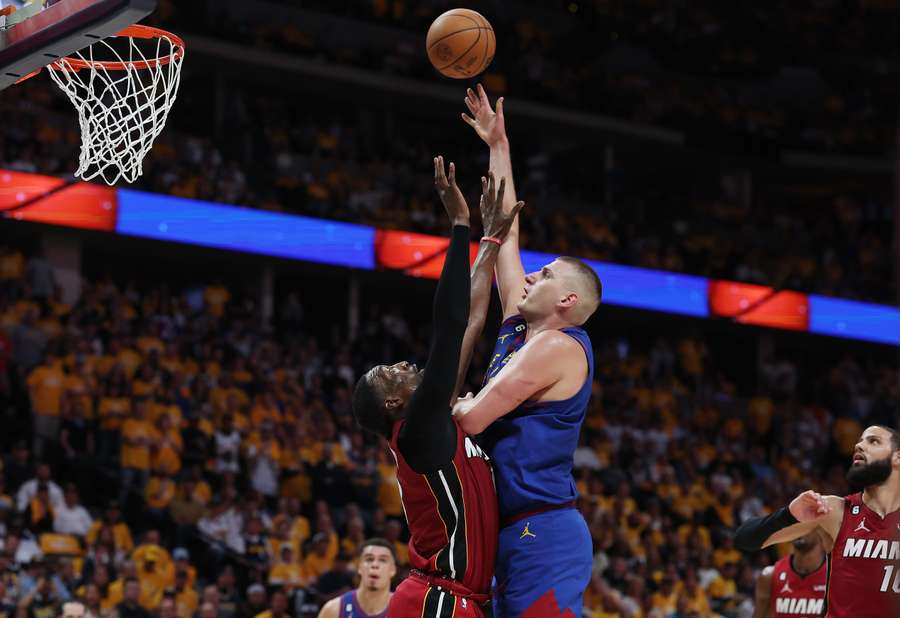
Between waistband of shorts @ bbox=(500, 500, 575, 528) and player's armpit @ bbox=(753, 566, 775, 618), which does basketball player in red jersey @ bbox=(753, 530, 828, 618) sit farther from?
waistband of shorts @ bbox=(500, 500, 575, 528)

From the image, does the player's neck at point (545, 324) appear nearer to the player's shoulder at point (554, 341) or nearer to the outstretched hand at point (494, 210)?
the player's shoulder at point (554, 341)

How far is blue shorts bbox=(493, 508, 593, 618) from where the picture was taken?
4.26 m

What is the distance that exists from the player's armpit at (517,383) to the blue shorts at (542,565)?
37 cm

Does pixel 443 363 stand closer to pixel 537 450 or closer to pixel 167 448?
pixel 537 450

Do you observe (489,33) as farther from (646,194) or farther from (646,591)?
(646,194)

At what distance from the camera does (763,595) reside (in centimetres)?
763

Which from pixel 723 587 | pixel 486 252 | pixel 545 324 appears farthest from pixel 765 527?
pixel 723 587

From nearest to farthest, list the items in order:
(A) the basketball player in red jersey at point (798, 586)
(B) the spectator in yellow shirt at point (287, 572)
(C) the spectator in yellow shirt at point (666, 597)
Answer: (A) the basketball player in red jersey at point (798, 586) → (B) the spectator in yellow shirt at point (287, 572) → (C) the spectator in yellow shirt at point (666, 597)

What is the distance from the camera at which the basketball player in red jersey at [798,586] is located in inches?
297

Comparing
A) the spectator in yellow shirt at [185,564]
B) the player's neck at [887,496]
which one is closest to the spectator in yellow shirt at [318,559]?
the spectator in yellow shirt at [185,564]

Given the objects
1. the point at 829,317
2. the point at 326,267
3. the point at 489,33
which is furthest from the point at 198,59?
the point at 489,33

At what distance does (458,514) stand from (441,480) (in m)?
0.14

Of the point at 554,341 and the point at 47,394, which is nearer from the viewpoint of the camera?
the point at 554,341

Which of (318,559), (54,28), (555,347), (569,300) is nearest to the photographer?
(555,347)
